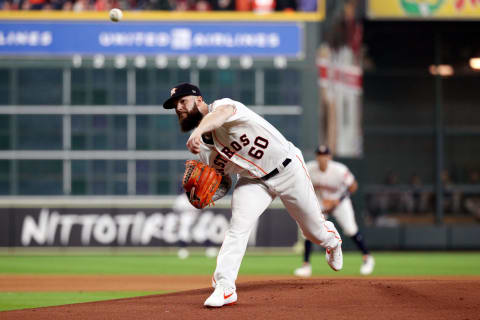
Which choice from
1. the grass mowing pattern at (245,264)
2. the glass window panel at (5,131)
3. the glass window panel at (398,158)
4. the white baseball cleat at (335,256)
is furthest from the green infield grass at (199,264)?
the glass window panel at (398,158)

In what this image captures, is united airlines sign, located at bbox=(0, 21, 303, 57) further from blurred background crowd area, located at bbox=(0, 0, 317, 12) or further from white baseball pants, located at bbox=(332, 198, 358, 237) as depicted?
white baseball pants, located at bbox=(332, 198, 358, 237)

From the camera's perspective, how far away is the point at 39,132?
59.2 feet

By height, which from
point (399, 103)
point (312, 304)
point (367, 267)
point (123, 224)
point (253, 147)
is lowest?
point (123, 224)

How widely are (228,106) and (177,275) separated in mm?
6451

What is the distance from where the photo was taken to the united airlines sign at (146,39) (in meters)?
18.3

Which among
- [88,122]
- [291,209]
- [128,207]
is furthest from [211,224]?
[291,209]

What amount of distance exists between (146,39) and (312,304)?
12546 millimetres

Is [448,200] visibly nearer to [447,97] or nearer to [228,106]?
[447,97]

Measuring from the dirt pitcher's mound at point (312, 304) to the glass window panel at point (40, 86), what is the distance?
36.9 ft

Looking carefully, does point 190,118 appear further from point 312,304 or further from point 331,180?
point 331,180

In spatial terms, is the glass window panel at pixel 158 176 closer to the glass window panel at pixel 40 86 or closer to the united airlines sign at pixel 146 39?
the glass window panel at pixel 40 86

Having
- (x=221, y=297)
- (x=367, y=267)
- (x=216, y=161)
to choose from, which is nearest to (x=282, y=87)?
(x=367, y=267)

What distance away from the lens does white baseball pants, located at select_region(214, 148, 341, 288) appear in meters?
6.80

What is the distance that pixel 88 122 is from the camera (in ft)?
59.4
